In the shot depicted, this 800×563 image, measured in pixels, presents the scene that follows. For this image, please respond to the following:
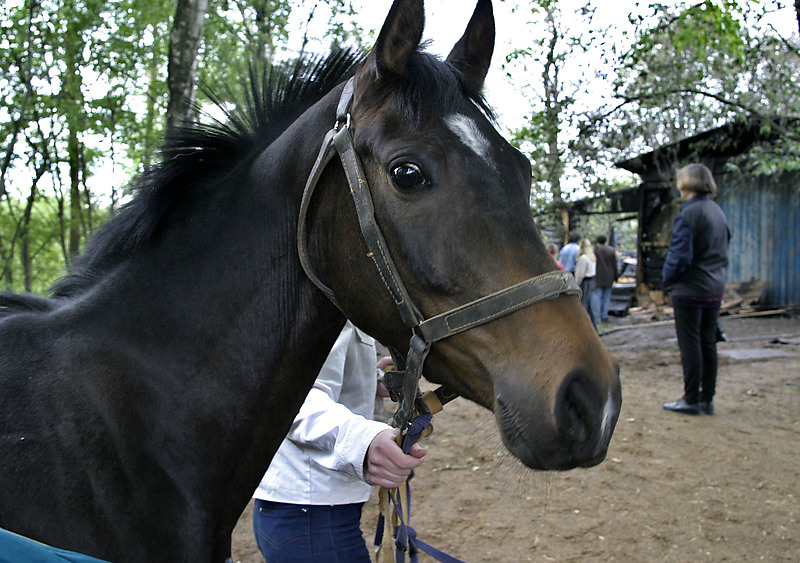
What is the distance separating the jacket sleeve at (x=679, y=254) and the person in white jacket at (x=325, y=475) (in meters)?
4.72

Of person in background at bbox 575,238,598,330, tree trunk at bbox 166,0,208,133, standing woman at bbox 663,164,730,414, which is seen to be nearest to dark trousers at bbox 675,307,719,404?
standing woman at bbox 663,164,730,414

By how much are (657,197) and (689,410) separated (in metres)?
12.2

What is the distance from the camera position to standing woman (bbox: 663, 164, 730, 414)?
18.9 ft

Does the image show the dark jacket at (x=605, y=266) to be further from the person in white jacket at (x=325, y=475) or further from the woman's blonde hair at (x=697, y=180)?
the person in white jacket at (x=325, y=475)

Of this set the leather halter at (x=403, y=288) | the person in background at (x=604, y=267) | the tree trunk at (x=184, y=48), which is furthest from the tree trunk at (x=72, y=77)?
the person in background at (x=604, y=267)

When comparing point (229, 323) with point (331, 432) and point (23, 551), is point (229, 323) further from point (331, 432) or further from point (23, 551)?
point (23, 551)

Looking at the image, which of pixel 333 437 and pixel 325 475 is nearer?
pixel 333 437

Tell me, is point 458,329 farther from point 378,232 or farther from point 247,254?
point 247,254

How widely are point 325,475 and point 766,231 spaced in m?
16.8

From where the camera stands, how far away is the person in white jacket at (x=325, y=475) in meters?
1.71

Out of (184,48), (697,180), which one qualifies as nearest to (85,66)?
(184,48)

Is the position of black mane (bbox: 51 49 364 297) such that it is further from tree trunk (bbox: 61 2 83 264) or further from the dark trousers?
tree trunk (bbox: 61 2 83 264)

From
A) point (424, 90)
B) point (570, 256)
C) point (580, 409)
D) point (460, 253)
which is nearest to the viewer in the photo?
point (580, 409)

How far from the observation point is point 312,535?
1891 mm
